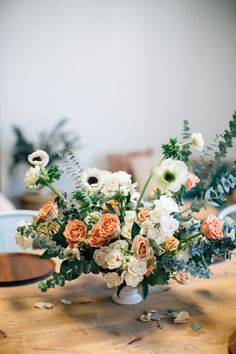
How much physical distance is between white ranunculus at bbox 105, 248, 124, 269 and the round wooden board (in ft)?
1.41

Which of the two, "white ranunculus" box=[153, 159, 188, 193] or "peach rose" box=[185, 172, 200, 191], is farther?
Answer: "peach rose" box=[185, 172, 200, 191]

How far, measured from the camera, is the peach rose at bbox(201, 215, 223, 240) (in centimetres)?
106

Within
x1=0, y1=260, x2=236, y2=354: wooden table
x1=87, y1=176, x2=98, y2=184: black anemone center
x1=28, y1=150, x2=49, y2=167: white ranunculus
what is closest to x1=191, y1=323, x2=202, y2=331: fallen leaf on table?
x1=0, y1=260, x2=236, y2=354: wooden table

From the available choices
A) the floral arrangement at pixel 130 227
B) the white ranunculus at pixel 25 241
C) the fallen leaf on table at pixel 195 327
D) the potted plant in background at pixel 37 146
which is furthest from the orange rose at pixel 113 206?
the potted plant in background at pixel 37 146

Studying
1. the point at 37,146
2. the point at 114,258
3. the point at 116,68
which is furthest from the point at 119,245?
the point at 116,68

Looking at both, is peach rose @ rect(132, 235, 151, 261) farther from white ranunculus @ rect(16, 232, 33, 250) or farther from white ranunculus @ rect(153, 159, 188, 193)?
white ranunculus @ rect(16, 232, 33, 250)

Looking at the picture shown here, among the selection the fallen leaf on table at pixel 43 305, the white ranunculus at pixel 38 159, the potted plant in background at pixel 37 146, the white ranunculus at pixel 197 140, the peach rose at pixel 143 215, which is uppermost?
the potted plant in background at pixel 37 146

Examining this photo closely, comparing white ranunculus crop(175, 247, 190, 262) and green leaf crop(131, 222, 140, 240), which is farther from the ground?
green leaf crop(131, 222, 140, 240)

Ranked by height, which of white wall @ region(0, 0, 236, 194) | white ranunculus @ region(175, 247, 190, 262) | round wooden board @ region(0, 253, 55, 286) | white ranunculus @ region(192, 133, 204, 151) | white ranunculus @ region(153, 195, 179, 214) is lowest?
round wooden board @ region(0, 253, 55, 286)

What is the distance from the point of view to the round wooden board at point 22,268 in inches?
52.9

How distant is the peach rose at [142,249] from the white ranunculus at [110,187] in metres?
0.15

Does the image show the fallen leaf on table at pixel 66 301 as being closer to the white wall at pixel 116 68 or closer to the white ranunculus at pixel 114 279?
the white ranunculus at pixel 114 279

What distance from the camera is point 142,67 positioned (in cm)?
411

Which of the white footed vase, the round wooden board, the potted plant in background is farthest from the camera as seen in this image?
the potted plant in background
